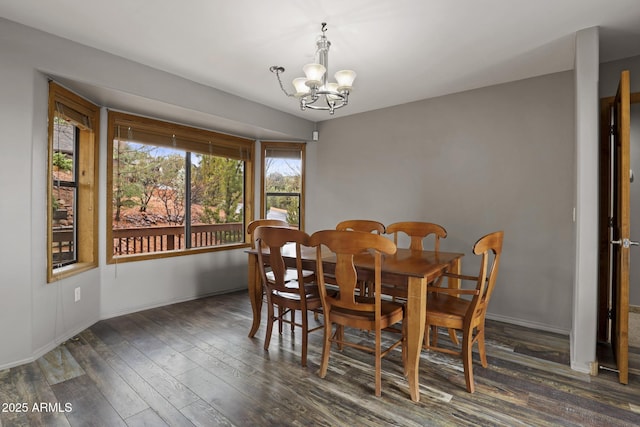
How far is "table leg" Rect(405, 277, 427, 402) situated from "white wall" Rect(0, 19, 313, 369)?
2.85 m

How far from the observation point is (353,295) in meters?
2.31

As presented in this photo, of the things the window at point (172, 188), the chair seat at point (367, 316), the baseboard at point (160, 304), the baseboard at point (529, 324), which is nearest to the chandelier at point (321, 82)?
the chair seat at point (367, 316)

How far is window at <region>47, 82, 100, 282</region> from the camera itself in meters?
3.11

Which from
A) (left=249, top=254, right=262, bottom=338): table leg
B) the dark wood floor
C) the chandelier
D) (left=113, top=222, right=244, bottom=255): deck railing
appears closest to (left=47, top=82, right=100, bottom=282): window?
(left=113, top=222, right=244, bottom=255): deck railing

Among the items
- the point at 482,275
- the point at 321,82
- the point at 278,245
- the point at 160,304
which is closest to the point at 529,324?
the point at 482,275

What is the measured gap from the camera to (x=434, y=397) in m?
2.18

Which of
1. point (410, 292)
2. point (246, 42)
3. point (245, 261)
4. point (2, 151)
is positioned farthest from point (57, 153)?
point (410, 292)

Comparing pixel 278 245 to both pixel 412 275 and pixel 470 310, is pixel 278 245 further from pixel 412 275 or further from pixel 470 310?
pixel 470 310

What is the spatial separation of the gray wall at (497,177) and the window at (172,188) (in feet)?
6.00

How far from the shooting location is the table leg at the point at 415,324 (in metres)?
2.17

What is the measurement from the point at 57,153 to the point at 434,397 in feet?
12.4

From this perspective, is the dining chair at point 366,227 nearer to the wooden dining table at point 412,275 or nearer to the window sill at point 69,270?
the wooden dining table at point 412,275

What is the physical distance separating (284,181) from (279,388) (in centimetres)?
345

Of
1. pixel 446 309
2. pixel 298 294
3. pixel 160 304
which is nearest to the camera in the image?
pixel 446 309
